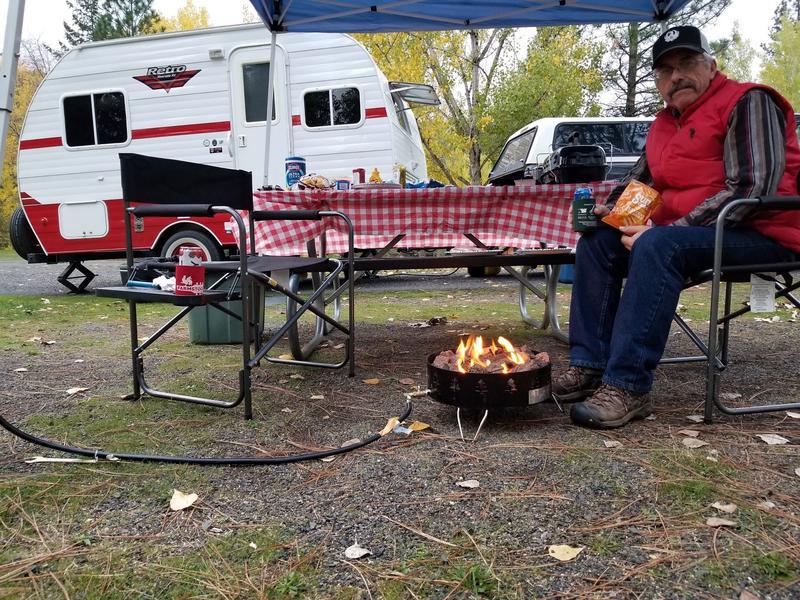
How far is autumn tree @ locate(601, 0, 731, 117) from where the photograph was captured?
19.5 m

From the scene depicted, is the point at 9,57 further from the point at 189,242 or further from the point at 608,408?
the point at 189,242

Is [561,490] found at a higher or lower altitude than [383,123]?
lower

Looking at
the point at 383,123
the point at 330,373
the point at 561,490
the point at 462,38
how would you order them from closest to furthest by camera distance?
the point at 561,490 < the point at 330,373 < the point at 383,123 < the point at 462,38

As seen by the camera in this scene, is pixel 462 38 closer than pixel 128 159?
No

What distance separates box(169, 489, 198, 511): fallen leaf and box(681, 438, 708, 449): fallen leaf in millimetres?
1543

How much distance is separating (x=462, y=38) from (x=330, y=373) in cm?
1369

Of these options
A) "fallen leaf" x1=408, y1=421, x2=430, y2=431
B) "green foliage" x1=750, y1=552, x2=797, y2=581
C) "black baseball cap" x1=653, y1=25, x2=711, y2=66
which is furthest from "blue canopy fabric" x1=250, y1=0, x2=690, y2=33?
"green foliage" x1=750, y1=552, x2=797, y2=581

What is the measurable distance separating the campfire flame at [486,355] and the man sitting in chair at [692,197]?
0.28 meters

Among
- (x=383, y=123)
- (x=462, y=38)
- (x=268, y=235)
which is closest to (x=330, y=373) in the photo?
(x=268, y=235)

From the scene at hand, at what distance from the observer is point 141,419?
2256 millimetres

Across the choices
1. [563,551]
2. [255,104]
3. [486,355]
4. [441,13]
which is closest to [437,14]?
[441,13]

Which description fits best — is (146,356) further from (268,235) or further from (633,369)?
(633,369)

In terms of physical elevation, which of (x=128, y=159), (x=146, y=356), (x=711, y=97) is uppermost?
(x=711, y=97)

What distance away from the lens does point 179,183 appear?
2.54 metres
